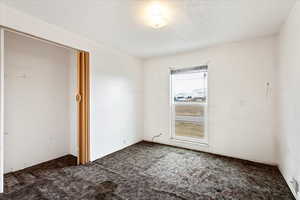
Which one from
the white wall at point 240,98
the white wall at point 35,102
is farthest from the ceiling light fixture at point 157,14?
the white wall at point 35,102

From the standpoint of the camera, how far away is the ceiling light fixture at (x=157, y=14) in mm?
1741

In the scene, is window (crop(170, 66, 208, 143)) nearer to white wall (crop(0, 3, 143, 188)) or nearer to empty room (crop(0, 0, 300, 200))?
empty room (crop(0, 0, 300, 200))

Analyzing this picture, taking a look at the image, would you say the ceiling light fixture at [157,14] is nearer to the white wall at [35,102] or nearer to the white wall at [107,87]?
the white wall at [107,87]

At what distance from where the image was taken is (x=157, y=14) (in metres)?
1.86

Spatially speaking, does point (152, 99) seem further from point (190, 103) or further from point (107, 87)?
point (107, 87)

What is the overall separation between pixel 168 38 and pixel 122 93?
167cm

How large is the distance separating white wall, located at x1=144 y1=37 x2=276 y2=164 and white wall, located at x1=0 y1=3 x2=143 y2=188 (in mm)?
1343

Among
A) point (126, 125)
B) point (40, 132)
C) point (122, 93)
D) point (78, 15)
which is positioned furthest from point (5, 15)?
point (126, 125)

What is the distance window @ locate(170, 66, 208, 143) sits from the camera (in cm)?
334

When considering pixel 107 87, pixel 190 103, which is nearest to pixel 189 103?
pixel 190 103

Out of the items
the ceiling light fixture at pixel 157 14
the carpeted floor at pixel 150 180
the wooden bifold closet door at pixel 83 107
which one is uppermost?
the ceiling light fixture at pixel 157 14

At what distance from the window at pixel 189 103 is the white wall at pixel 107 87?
1.03 metres

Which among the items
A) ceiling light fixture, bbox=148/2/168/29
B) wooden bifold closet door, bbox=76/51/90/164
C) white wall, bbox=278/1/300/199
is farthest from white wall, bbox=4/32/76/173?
white wall, bbox=278/1/300/199

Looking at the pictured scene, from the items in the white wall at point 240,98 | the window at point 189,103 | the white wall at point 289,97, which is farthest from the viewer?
the window at point 189,103
